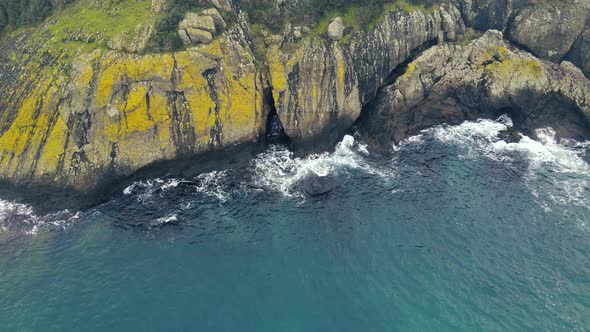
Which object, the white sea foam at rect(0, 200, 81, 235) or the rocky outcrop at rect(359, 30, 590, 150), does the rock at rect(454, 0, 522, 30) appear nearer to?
the rocky outcrop at rect(359, 30, 590, 150)

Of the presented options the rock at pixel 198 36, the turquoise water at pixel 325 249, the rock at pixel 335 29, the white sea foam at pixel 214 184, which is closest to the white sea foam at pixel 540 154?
the turquoise water at pixel 325 249

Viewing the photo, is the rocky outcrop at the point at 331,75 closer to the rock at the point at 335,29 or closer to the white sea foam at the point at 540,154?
the rock at the point at 335,29

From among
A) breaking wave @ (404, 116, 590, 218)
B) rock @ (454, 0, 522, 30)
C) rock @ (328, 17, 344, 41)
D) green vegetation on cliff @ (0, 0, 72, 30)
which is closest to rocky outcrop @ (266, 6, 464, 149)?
rock @ (328, 17, 344, 41)

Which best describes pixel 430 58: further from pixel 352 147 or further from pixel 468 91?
pixel 352 147

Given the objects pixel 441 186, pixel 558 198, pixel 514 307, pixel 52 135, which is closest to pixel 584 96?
pixel 558 198

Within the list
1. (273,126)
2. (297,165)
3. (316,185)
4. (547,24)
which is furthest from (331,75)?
(547,24)

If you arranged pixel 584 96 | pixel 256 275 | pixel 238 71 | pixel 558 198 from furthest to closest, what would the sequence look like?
pixel 584 96, pixel 238 71, pixel 558 198, pixel 256 275

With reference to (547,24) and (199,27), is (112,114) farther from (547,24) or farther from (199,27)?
(547,24)
